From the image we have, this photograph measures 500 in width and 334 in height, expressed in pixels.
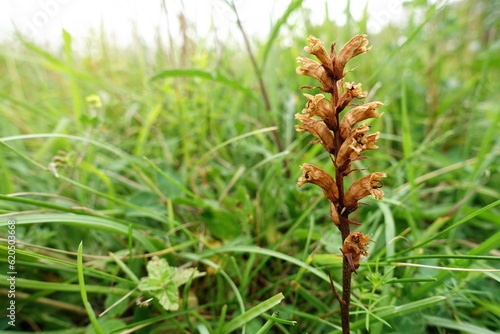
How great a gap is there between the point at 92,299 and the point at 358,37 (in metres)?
1.29

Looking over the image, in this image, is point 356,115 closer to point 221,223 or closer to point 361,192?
point 361,192

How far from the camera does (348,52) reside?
0.87m

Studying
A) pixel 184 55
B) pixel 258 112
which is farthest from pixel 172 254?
pixel 184 55

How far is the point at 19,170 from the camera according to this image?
1.91 m

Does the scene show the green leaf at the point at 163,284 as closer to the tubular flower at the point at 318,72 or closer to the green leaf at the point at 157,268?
the green leaf at the point at 157,268

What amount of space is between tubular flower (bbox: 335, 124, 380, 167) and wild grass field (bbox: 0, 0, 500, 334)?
0.08 m

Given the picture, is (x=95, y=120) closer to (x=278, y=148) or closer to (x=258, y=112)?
(x=278, y=148)

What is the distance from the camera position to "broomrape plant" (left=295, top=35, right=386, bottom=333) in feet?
2.72

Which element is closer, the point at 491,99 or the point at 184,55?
the point at 184,55

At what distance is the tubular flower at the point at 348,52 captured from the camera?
0.84 meters

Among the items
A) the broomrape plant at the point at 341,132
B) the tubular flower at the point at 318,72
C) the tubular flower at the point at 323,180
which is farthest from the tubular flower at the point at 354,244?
the tubular flower at the point at 318,72

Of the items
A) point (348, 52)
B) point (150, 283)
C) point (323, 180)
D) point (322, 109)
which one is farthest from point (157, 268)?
point (348, 52)

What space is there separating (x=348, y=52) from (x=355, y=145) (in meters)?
0.23

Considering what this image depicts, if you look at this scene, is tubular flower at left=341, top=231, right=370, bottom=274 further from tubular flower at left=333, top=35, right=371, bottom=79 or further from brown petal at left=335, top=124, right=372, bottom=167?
tubular flower at left=333, top=35, right=371, bottom=79
